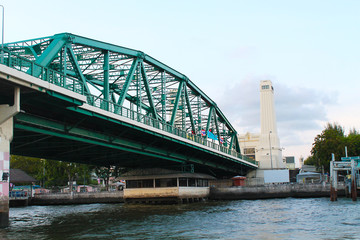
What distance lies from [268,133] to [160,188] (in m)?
58.1

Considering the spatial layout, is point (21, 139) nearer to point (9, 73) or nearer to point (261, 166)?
point (9, 73)

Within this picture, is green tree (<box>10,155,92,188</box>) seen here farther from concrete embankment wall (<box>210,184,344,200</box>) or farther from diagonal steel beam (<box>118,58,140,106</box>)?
diagonal steel beam (<box>118,58,140,106</box>)

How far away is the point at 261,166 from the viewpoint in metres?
115

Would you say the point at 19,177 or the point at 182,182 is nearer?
the point at 182,182

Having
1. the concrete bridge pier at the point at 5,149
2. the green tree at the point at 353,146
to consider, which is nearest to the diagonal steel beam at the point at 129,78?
the concrete bridge pier at the point at 5,149

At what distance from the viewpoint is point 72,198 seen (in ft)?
264

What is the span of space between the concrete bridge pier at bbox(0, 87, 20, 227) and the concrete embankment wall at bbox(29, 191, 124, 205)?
52.8m

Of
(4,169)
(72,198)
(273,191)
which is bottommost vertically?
(72,198)

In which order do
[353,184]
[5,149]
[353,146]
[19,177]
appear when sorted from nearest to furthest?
[5,149] → [353,184] → [19,177] → [353,146]

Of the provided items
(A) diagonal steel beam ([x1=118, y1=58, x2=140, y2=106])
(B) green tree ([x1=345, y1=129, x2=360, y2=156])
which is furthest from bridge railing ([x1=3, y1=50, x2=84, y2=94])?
(B) green tree ([x1=345, y1=129, x2=360, y2=156])

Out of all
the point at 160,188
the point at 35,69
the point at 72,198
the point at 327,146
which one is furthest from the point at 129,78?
the point at 327,146

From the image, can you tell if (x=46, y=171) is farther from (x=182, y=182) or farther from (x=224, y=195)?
(x=182, y=182)

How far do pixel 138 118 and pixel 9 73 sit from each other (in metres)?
20.2

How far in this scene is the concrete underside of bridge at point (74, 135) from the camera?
99.5 feet
